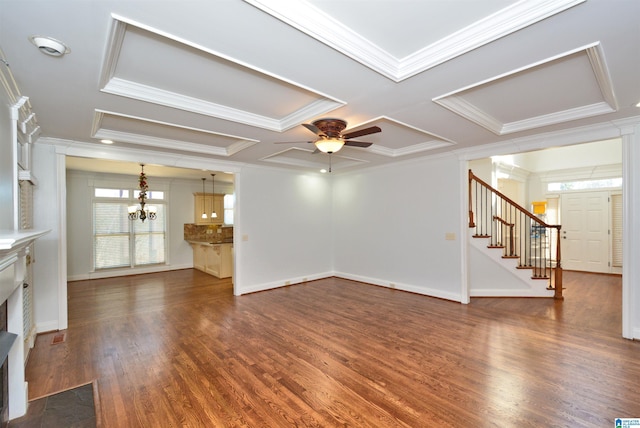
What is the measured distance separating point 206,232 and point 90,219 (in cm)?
292

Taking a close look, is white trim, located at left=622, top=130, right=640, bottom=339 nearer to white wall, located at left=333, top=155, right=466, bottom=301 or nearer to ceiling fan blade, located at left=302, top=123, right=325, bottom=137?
white wall, located at left=333, top=155, right=466, bottom=301

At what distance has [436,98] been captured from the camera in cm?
273

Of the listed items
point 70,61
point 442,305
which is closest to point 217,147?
point 70,61

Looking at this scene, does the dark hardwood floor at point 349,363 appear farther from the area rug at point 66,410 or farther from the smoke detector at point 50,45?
the smoke detector at point 50,45

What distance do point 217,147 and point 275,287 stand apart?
→ 10.1 ft

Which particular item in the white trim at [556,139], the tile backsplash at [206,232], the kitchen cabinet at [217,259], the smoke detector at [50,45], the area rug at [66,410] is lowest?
the area rug at [66,410]

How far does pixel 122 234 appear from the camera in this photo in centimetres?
789

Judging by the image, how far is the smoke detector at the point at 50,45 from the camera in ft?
5.90

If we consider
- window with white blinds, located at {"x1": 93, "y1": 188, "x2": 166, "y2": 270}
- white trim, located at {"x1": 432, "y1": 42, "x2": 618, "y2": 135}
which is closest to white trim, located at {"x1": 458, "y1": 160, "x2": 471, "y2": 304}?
white trim, located at {"x1": 432, "y1": 42, "x2": 618, "y2": 135}

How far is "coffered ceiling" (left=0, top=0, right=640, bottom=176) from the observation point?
1.68 m

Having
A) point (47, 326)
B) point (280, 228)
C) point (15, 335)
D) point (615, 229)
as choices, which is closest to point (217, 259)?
point (280, 228)

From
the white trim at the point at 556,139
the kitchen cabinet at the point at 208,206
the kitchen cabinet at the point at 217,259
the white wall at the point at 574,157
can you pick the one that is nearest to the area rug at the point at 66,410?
the kitchen cabinet at the point at 217,259

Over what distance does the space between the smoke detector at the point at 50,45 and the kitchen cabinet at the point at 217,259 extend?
18.9ft

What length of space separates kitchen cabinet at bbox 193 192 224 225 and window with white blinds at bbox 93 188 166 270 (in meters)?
0.88
